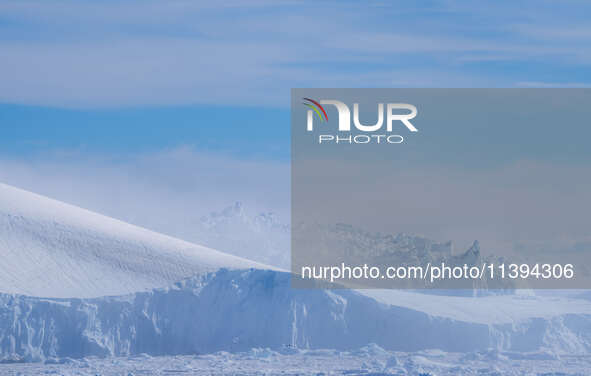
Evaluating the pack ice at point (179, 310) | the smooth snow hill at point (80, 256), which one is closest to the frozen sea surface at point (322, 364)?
the pack ice at point (179, 310)

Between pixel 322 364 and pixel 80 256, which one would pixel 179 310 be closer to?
pixel 80 256

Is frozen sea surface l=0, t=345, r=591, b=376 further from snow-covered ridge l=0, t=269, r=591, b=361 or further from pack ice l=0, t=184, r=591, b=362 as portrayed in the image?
pack ice l=0, t=184, r=591, b=362

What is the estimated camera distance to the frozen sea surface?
3052cm

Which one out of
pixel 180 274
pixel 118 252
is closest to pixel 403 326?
pixel 180 274

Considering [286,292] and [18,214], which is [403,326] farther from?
[18,214]

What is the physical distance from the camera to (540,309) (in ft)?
145

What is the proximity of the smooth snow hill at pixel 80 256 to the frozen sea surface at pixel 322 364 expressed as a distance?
15.3 feet

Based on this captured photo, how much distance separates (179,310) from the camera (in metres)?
35.8

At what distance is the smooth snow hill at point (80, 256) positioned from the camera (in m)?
36.9

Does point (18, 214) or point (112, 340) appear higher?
point (18, 214)

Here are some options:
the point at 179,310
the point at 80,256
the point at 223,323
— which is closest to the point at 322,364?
the point at 223,323

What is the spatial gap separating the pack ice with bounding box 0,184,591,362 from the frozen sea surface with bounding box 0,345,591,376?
114 cm

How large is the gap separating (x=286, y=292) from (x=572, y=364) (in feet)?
37.2

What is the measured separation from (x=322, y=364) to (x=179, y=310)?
6416mm
